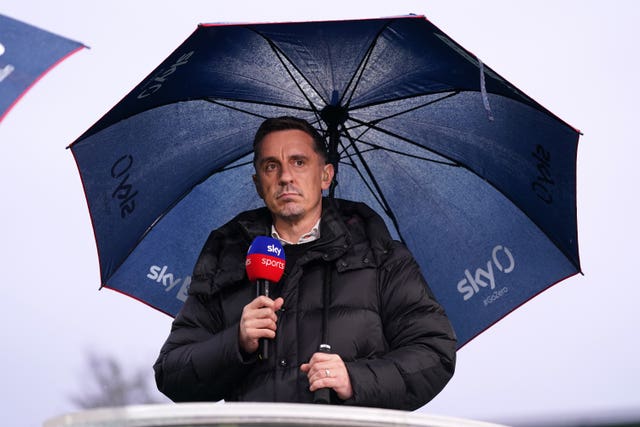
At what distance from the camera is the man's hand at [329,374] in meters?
3.94

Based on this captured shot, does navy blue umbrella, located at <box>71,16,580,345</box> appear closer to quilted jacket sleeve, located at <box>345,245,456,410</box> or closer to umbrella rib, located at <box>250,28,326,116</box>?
umbrella rib, located at <box>250,28,326,116</box>

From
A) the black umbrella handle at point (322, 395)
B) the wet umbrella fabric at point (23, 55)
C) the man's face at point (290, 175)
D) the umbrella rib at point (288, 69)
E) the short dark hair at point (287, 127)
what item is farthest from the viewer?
the umbrella rib at point (288, 69)

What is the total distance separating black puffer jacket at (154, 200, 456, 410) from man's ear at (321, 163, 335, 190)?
313mm

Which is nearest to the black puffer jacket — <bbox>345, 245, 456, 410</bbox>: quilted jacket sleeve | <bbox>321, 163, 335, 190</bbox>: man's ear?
<bbox>345, 245, 456, 410</bbox>: quilted jacket sleeve

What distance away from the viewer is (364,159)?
18.1 ft

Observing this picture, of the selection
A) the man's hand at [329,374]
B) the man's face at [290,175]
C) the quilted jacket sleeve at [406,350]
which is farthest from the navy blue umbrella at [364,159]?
the man's hand at [329,374]

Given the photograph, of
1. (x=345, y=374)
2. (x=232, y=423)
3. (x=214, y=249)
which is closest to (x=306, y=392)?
(x=345, y=374)

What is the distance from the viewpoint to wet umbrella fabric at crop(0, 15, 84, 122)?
11.7ft

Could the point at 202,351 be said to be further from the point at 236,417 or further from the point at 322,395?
the point at 236,417

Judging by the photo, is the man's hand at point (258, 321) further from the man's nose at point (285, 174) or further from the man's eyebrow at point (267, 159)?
the man's eyebrow at point (267, 159)

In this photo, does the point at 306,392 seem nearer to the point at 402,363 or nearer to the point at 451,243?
the point at 402,363

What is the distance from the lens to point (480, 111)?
205 inches

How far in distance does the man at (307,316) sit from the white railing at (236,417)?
113 cm

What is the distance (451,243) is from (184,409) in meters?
3.06
